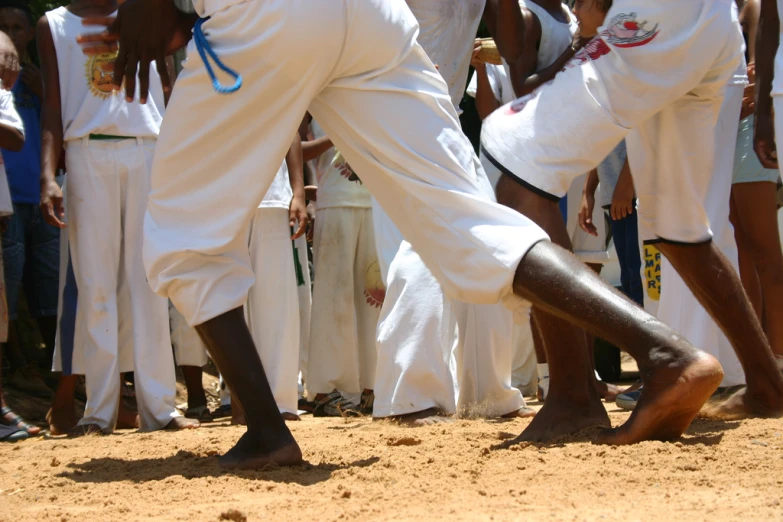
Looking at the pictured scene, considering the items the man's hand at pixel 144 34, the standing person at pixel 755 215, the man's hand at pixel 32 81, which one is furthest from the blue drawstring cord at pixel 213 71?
the man's hand at pixel 32 81

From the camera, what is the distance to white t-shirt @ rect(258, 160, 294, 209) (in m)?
5.13

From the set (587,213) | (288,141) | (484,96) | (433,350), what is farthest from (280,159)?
(484,96)

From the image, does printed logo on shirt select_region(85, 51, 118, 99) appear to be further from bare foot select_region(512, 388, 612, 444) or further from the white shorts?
bare foot select_region(512, 388, 612, 444)

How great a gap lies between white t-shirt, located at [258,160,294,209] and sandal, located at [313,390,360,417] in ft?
3.88

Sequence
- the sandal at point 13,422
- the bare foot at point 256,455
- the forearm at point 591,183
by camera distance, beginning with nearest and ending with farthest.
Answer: the bare foot at point 256,455, the sandal at point 13,422, the forearm at point 591,183

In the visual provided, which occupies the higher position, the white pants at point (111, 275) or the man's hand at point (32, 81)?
the man's hand at point (32, 81)

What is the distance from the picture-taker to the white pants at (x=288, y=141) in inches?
110

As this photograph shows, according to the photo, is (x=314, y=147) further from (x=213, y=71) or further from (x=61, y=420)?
(x=213, y=71)

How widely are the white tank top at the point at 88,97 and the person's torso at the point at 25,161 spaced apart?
3.63ft

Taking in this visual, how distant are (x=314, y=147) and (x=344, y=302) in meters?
0.92

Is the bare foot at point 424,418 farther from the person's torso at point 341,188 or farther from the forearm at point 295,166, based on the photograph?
the person's torso at point 341,188

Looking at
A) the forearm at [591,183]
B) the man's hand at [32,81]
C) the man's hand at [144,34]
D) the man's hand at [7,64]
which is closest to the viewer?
the man's hand at [144,34]

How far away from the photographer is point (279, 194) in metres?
5.16

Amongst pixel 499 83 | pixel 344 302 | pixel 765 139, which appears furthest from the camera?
pixel 499 83
